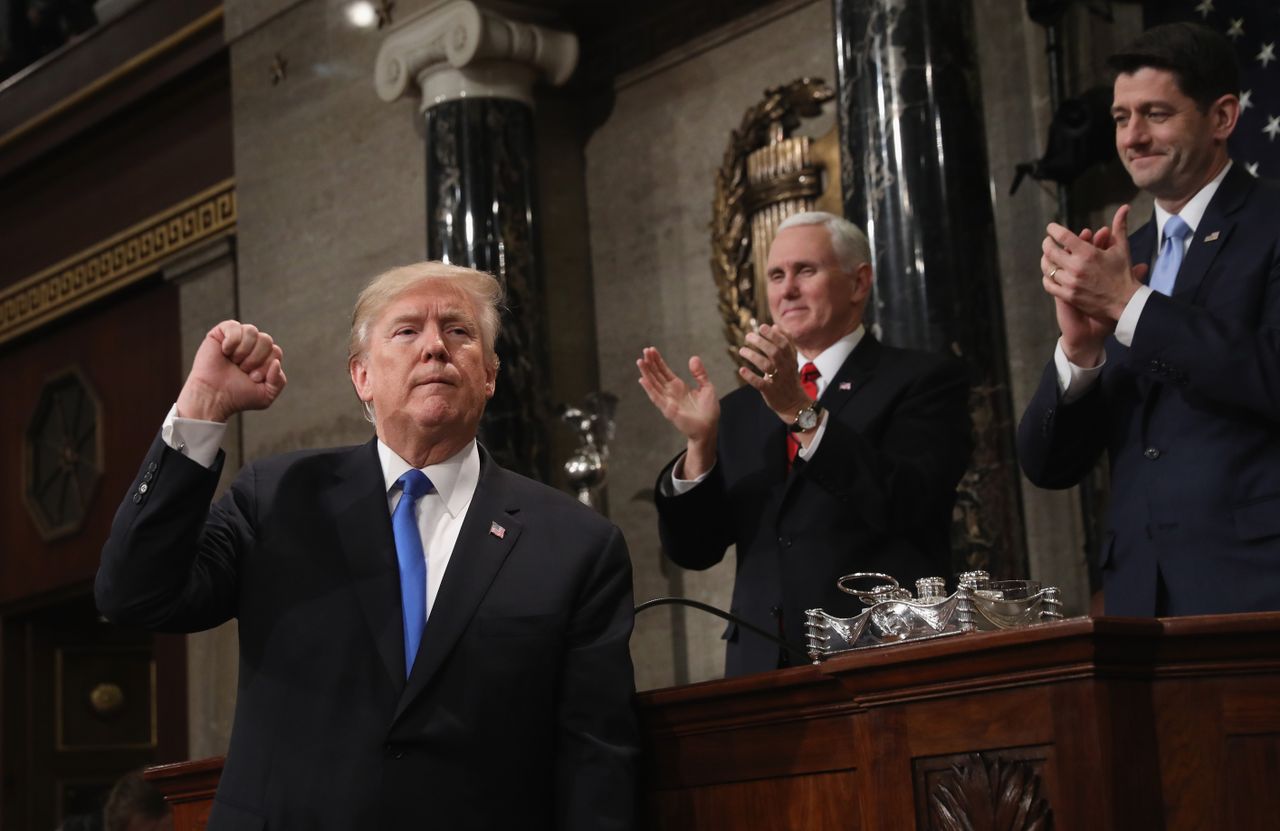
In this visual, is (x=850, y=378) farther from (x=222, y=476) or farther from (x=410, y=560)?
(x=222, y=476)

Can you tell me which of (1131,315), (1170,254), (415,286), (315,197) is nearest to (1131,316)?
(1131,315)

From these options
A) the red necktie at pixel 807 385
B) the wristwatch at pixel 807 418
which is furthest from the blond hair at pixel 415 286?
the red necktie at pixel 807 385

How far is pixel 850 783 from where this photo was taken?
90.2 inches

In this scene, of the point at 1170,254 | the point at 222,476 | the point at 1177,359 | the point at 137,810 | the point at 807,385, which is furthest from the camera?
the point at 222,476

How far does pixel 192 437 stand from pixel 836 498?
141 cm

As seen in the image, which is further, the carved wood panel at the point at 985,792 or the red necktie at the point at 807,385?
the red necktie at the point at 807,385

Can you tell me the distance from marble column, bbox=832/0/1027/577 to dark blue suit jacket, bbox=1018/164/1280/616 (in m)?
1.68

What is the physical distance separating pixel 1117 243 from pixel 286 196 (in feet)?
17.8

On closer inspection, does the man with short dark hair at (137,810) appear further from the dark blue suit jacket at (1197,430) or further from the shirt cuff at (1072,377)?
the shirt cuff at (1072,377)

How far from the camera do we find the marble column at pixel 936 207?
187 inches

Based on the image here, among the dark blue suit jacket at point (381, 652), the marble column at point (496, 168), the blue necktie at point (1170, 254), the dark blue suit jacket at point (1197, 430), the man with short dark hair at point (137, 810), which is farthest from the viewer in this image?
the marble column at point (496, 168)

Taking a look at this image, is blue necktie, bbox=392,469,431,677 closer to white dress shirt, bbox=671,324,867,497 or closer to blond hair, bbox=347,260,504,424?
blond hair, bbox=347,260,504,424

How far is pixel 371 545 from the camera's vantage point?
262 cm

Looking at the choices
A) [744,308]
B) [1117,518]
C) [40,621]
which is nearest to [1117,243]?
[1117,518]
